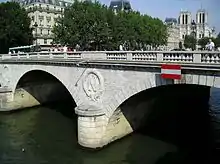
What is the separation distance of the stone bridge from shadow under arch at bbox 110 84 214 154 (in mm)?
273

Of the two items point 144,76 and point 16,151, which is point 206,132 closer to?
point 144,76

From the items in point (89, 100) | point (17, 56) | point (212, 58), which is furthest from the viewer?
point (17, 56)

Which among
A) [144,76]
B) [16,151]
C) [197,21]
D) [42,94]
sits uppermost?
[197,21]

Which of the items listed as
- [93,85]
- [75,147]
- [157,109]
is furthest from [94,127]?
[157,109]

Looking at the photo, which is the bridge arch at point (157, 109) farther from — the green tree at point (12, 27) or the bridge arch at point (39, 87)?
the green tree at point (12, 27)

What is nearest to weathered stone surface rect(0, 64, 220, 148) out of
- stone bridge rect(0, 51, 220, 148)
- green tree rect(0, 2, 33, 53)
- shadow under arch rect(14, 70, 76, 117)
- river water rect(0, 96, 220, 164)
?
stone bridge rect(0, 51, 220, 148)

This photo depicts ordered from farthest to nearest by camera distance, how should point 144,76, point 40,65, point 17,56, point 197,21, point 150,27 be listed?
1. point 197,21
2. point 150,27
3. point 17,56
4. point 40,65
5. point 144,76

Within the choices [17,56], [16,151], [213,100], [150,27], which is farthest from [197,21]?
[16,151]

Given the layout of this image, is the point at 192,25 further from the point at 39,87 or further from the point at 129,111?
the point at 129,111

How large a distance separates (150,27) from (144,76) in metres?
45.8

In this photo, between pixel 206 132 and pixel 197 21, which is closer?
pixel 206 132

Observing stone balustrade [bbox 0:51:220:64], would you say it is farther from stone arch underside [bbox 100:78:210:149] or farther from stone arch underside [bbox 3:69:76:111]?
stone arch underside [bbox 3:69:76:111]

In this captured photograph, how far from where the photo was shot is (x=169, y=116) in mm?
26906

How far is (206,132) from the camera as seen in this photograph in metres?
23.5
